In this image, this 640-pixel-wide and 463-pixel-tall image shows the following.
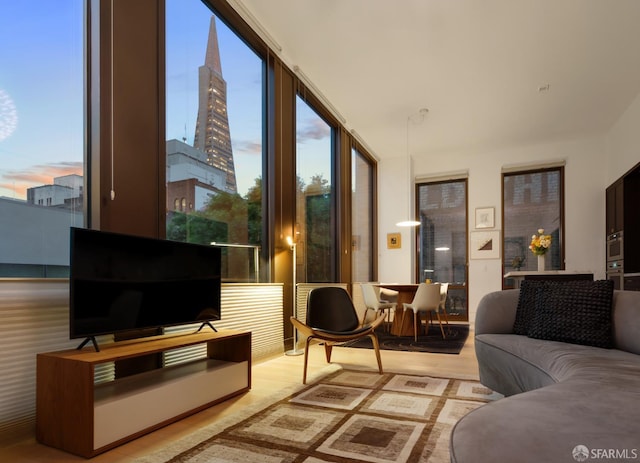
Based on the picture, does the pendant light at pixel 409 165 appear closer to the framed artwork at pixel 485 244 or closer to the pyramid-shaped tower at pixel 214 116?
the framed artwork at pixel 485 244

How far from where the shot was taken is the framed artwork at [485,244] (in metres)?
8.22

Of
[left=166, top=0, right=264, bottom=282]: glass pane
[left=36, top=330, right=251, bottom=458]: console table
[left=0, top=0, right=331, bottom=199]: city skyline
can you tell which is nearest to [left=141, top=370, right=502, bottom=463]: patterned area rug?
[left=36, top=330, right=251, bottom=458]: console table

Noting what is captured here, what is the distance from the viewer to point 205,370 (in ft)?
9.31

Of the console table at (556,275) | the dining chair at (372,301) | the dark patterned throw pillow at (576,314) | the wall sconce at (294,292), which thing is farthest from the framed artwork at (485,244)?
the dark patterned throw pillow at (576,314)

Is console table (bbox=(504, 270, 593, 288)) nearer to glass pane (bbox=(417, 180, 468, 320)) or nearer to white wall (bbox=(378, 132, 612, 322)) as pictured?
white wall (bbox=(378, 132, 612, 322))

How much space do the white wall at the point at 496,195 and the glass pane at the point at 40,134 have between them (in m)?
6.96

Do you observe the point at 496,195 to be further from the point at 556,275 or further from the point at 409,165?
the point at 556,275

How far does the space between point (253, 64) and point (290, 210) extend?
68.2 inches

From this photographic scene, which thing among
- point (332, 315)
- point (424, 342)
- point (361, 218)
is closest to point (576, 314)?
point (332, 315)

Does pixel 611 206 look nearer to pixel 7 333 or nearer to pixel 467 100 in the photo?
pixel 467 100

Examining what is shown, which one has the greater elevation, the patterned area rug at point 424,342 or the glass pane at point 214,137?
the glass pane at point 214,137

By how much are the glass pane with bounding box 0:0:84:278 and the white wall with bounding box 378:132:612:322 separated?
6.96m

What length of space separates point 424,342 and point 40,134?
15.5ft

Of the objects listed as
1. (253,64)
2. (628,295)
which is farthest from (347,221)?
(628,295)
